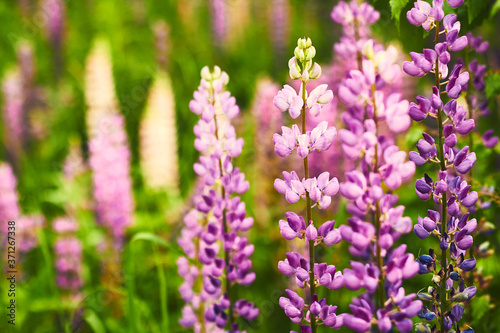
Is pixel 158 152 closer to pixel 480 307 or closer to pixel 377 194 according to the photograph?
pixel 480 307

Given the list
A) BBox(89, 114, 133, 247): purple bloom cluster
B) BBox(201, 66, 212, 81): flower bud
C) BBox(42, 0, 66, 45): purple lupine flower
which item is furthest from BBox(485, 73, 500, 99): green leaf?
BBox(42, 0, 66, 45): purple lupine flower

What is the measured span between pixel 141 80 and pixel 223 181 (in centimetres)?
409

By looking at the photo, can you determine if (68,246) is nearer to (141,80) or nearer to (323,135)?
(323,135)

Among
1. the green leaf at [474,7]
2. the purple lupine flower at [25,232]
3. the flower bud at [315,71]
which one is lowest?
the purple lupine flower at [25,232]

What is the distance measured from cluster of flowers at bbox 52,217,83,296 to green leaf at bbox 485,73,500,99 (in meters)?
2.12

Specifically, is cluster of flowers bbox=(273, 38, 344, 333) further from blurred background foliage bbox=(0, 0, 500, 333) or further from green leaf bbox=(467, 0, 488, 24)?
green leaf bbox=(467, 0, 488, 24)

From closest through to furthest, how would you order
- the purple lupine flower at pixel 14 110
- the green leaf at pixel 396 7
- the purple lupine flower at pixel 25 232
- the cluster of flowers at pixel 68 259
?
1. the green leaf at pixel 396 7
2. the cluster of flowers at pixel 68 259
3. the purple lupine flower at pixel 25 232
4. the purple lupine flower at pixel 14 110

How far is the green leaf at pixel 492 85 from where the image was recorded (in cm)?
161

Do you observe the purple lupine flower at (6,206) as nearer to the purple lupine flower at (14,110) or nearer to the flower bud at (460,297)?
the purple lupine flower at (14,110)

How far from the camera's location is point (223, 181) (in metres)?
1.35

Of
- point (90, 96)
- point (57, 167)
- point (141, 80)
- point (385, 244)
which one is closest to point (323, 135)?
point (385, 244)

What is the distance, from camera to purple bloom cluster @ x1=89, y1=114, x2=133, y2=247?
300 cm

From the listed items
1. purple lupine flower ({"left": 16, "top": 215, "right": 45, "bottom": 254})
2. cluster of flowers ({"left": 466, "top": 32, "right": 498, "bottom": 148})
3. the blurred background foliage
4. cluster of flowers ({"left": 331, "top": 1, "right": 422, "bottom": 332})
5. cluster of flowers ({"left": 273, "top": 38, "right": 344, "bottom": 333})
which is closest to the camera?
cluster of flowers ({"left": 331, "top": 1, "right": 422, "bottom": 332})

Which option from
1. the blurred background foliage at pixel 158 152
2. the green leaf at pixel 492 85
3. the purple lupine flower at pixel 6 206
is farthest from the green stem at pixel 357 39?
the purple lupine flower at pixel 6 206
